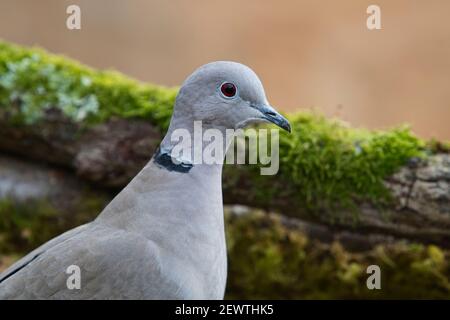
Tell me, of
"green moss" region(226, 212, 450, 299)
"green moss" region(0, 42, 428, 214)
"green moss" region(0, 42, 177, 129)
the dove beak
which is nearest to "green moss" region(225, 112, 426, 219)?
"green moss" region(0, 42, 428, 214)

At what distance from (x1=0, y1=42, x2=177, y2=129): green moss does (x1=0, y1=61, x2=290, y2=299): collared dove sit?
96 cm

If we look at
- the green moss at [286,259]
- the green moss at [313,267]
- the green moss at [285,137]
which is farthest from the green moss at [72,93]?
the green moss at [313,267]

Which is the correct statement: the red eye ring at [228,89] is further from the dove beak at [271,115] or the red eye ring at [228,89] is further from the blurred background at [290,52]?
the blurred background at [290,52]

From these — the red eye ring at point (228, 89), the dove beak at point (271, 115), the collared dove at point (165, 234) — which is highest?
Answer: the red eye ring at point (228, 89)

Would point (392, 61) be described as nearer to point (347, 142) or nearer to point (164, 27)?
point (164, 27)

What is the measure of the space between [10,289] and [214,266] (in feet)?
2.38

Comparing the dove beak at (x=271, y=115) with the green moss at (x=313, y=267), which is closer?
the dove beak at (x=271, y=115)

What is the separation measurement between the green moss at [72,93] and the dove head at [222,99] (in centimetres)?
93

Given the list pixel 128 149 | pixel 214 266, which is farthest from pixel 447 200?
pixel 128 149

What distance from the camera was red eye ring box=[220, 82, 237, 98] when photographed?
2846 millimetres

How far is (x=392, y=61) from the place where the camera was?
305 inches

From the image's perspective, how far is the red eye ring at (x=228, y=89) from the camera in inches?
112
